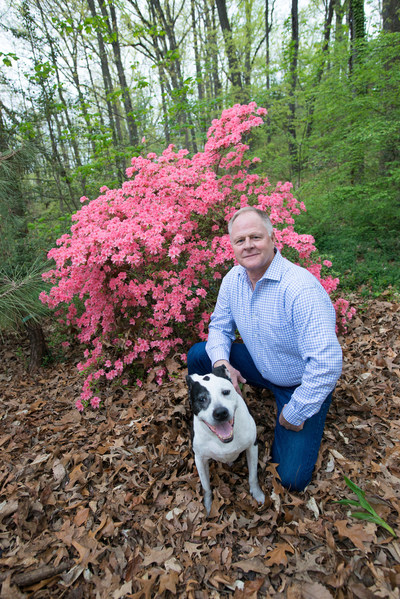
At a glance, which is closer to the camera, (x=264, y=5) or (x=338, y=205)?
(x=338, y=205)

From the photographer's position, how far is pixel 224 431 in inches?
66.9

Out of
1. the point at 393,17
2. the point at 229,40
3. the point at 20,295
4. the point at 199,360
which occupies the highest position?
the point at 229,40

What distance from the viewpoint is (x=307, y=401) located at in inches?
71.5

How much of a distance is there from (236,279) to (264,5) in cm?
1790

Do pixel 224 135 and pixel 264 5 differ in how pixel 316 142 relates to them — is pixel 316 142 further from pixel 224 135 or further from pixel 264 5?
pixel 264 5

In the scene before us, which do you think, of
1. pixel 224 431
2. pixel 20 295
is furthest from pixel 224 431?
pixel 20 295

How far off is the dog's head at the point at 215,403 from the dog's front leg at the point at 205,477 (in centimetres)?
35

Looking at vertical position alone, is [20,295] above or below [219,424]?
above

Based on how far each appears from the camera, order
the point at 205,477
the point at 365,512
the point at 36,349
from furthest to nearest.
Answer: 1. the point at 36,349
2. the point at 205,477
3. the point at 365,512

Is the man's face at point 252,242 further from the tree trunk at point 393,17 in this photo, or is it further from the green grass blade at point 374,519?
the tree trunk at point 393,17

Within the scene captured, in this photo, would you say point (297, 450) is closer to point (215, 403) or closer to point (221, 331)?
point (215, 403)

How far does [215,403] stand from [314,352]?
0.67 metres

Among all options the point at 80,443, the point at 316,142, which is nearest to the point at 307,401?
the point at 80,443

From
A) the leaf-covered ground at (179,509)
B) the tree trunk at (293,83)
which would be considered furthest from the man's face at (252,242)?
the tree trunk at (293,83)
